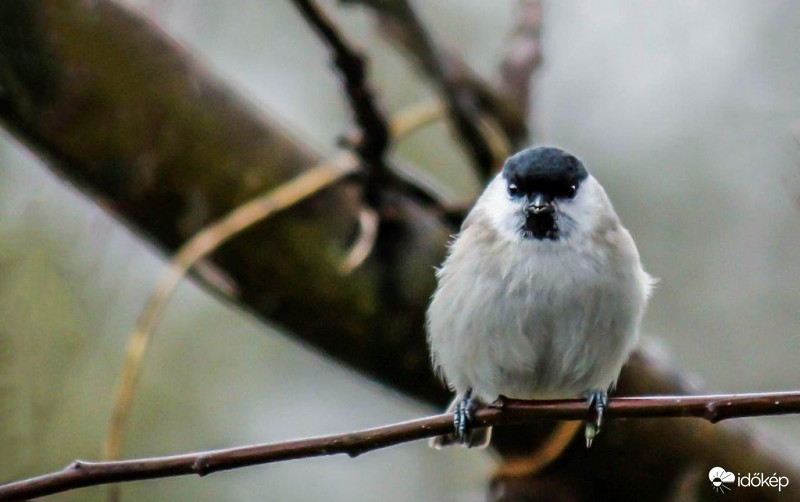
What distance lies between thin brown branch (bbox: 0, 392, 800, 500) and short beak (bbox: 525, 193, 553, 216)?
791 mm

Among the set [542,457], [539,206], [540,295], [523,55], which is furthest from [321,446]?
[523,55]

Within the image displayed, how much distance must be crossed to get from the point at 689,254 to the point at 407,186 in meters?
2.68

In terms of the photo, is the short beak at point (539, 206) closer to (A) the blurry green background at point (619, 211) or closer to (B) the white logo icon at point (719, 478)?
(B) the white logo icon at point (719, 478)

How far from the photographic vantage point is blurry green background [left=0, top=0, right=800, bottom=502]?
401 centimetres

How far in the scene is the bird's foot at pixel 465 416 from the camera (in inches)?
67.9

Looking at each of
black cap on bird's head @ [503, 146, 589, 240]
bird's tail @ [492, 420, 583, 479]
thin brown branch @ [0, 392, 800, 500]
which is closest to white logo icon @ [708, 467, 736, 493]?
bird's tail @ [492, 420, 583, 479]

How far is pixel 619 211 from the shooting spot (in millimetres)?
4660

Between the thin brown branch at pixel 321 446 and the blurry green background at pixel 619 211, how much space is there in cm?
240

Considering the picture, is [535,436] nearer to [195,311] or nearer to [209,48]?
[195,311]

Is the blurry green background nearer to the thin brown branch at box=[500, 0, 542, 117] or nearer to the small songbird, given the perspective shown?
the thin brown branch at box=[500, 0, 542, 117]

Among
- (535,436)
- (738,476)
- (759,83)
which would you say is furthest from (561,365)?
(759,83)

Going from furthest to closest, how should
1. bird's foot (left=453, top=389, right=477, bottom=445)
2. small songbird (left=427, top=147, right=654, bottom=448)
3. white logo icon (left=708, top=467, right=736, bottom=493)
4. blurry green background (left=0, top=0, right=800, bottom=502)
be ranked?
blurry green background (left=0, top=0, right=800, bottom=502) → white logo icon (left=708, top=467, right=736, bottom=493) → small songbird (left=427, top=147, right=654, bottom=448) → bird's foot (left=453, top=389, right=477, bottom=445)

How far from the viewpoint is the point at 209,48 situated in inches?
171

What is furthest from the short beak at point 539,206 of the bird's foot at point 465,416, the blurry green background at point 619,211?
the blurry green background at point 619,211
